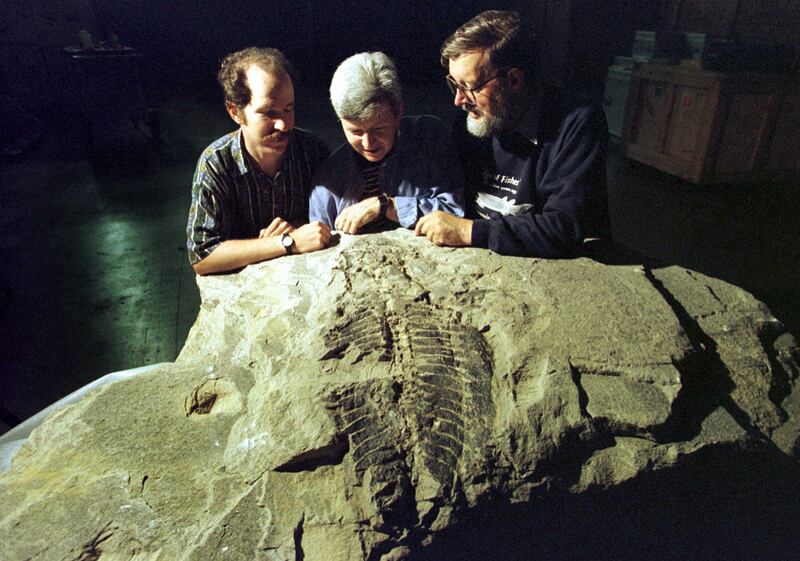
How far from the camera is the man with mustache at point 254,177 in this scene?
2.35 m

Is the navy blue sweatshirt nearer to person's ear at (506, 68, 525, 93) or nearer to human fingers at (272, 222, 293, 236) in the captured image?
person's ear at (506, 68, 525, 93)

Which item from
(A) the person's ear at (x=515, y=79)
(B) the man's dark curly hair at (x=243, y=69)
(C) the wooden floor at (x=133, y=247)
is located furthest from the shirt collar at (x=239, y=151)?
(C) the wooden floor at (x=133, y=247)

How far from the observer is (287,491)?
1656 millimetres

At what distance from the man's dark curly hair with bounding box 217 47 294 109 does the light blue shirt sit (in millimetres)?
487

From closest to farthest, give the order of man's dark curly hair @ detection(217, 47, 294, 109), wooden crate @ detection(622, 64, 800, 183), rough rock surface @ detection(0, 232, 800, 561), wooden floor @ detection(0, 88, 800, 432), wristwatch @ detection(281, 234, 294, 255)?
rough rock surface @ detection(0, 232, 800, 561), man's dark curly hair @ detection(217, 47, 294, 109), wristwatch @ detection(281, 234, 294, 255), wooden floor @ detection(0, 88, 800, 432), wooden crate @ detection(622, 64, 800, 183)

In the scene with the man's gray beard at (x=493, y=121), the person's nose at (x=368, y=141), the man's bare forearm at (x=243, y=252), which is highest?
the man's gray beard at (x=493, y=121)

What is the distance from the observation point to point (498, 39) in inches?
86.9

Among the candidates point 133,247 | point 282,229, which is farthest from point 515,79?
point 133,247

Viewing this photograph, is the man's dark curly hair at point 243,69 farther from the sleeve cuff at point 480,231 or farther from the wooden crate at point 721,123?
the wooden crate at point 721,123

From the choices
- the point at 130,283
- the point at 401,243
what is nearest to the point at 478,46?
the point at 401,243

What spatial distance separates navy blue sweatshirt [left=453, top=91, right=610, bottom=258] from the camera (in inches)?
92.7

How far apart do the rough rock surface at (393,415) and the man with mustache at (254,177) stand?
1.21 feet

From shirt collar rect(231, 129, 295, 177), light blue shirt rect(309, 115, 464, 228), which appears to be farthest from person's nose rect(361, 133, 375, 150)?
shirt collar rect(231, 129, 295, 177)

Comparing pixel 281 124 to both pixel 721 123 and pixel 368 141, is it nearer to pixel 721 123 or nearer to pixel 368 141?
pixel 368 141
